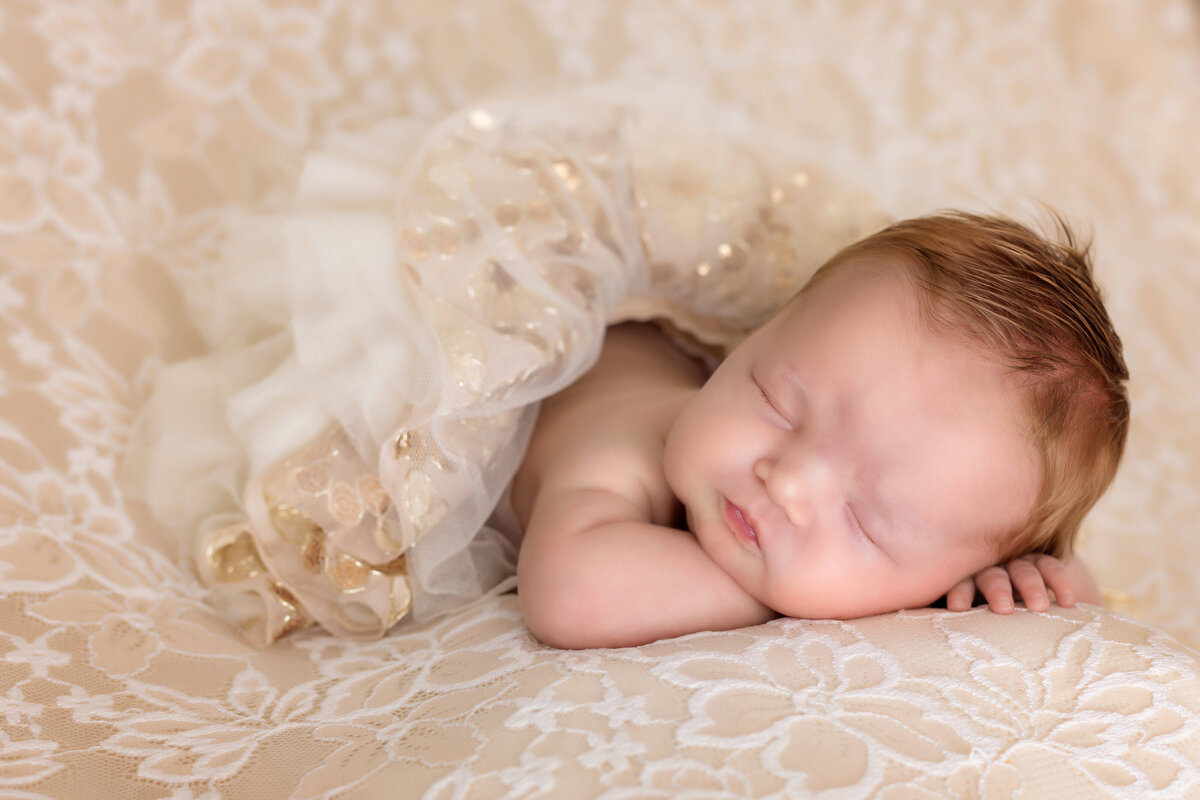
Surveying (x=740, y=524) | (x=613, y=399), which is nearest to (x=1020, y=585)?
(x=740, y=524)

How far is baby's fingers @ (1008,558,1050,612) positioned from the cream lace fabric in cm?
3

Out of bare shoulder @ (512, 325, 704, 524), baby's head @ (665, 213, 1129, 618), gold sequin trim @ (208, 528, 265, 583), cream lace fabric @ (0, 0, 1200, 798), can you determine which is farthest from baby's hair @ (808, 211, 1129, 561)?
gold sequin trim @ (208, 528, 265, 583)

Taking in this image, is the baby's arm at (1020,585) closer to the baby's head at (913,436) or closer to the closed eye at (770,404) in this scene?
the baby's head at (913,436)

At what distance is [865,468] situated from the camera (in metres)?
1.01

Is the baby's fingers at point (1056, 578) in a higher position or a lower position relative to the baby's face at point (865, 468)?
lower

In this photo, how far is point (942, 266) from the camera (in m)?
1.09

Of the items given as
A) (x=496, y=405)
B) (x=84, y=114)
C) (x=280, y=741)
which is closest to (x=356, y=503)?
(x=496, y=405)

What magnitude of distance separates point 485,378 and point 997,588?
619 millimetres

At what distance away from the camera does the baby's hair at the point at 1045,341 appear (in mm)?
1014

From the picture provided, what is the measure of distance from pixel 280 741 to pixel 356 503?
347 mm

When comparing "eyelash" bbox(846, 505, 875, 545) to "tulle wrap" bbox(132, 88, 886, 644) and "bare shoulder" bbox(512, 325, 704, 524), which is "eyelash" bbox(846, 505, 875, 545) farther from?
"tulle wrap" bbox(132, 88, 886, 644)

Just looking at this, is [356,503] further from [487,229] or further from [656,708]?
[656,708]

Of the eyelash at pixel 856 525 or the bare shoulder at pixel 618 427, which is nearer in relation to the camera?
the eyelash at pixel 856 525

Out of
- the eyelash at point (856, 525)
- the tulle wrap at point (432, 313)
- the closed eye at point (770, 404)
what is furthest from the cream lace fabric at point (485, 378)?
the closed eye at point (770, 404)
